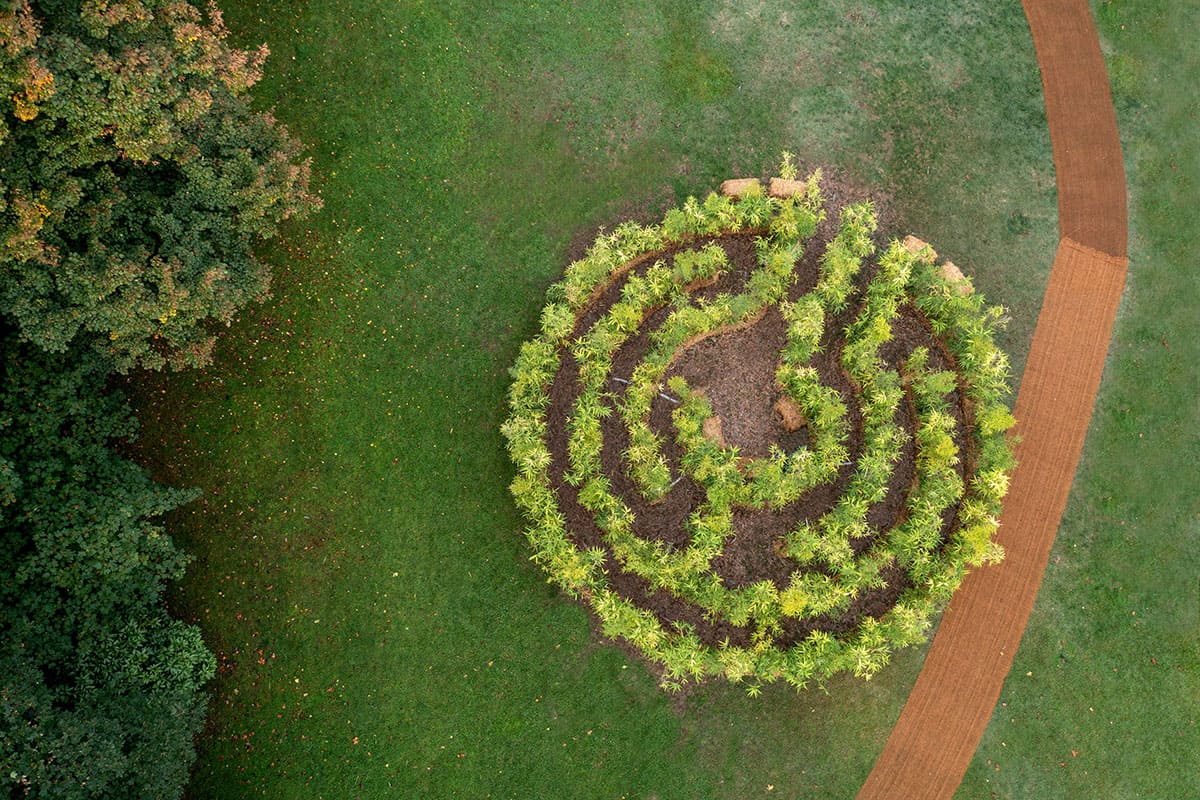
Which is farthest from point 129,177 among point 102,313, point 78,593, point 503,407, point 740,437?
point 740,437

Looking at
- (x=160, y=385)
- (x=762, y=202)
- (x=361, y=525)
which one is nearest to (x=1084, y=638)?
(x=762, y=202)

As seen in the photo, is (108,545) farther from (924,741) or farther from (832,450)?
(924,741)

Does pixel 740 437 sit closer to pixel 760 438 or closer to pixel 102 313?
pixel 760 438

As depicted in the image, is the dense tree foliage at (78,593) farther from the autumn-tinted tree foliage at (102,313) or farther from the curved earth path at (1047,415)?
the curved earth path at (1047,415)

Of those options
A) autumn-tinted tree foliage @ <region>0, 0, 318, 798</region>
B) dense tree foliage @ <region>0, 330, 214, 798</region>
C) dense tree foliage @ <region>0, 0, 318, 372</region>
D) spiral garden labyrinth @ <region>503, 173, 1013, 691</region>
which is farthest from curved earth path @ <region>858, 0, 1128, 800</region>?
dense tree foliage @ <region>0, 0, 318, 372</region>

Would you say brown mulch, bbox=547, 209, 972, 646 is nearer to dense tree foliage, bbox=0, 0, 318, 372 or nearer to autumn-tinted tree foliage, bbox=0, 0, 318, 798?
dense tree foliage, bbox=0, 0, 318, 372
